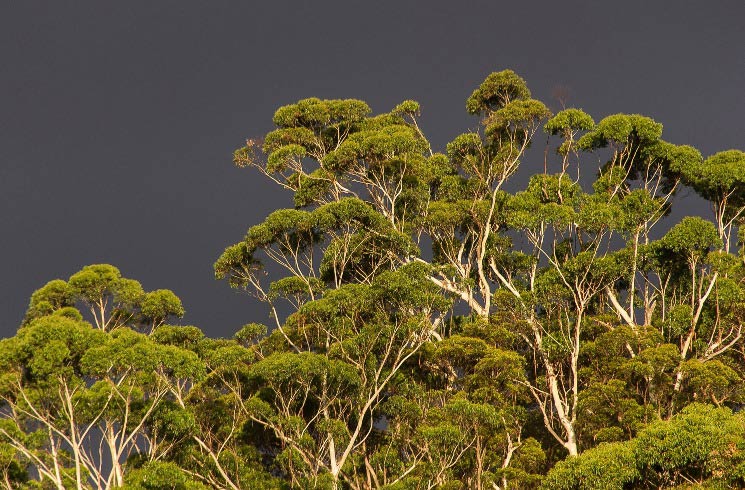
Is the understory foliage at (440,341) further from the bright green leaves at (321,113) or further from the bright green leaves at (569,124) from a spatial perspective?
the bright green leaves at (321,113)

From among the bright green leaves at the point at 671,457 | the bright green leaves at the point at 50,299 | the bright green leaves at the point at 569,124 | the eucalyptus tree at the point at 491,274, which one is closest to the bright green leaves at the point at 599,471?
the bright green leaves at the point at 671,457

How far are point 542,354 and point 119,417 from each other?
1262 centimetres

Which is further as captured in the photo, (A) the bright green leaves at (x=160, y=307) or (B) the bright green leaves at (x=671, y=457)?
(A) the bright green leaves at (x=160, y=307)

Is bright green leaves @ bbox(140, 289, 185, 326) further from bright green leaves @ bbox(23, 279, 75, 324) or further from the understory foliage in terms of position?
bright green leaves @ bbox(23, 279, 75, 324)

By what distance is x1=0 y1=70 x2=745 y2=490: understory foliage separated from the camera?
24547 mm

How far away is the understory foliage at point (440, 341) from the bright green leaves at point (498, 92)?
4.2 inches

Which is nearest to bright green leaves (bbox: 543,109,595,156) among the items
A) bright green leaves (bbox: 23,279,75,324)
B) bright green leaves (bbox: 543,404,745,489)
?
bright green leaves (bbox: 543,404,745,489)

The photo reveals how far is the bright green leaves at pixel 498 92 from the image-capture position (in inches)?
1415

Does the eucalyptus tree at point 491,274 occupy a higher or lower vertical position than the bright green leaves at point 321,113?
lower

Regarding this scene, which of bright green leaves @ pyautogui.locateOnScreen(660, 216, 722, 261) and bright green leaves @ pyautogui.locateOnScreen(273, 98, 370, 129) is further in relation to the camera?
bright green leaves @ pyautogui.locateOnScreen(273, 98, 370, 129)

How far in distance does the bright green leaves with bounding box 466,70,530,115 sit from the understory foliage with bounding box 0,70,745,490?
0.11 m

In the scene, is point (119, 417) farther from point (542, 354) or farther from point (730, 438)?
point (730, 438)

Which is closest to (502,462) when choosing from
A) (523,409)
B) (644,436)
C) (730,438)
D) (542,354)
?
(523,409)

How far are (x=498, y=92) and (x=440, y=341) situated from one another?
434 inches
